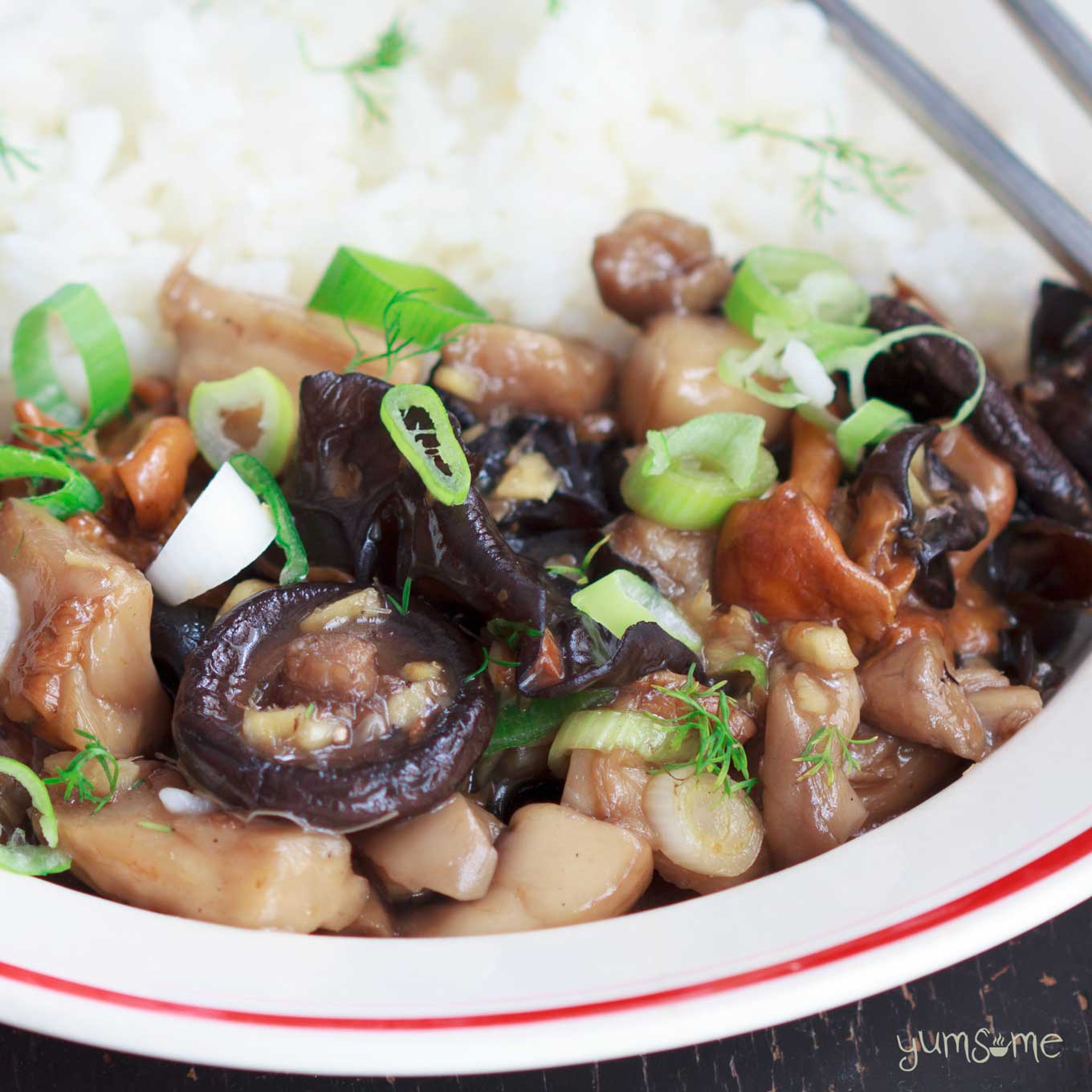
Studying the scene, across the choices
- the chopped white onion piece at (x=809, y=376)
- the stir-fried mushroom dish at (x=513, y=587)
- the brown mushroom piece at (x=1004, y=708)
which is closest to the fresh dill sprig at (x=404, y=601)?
the stir-fried mushroom dish at (x=513, y=587)

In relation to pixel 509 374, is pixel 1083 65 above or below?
above

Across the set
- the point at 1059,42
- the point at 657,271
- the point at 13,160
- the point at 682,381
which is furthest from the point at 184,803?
the point at 1059,42

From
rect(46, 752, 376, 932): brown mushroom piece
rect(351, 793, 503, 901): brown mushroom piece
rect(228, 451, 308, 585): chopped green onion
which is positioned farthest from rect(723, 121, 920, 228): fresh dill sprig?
rect(46, 752, 376, 932): brown mushroom piece

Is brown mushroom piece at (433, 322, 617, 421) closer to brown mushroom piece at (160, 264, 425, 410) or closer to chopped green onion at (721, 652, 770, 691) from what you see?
brown mushroom piece at (160, 264, 425, 410)

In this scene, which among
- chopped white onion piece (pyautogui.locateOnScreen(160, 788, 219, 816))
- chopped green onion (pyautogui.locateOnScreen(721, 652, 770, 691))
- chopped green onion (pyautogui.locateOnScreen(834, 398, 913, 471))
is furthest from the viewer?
chopped green onion (pyautogui.locateOnScreen(834, 398, 913, 471))

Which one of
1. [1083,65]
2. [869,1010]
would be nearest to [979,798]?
[869,1010]

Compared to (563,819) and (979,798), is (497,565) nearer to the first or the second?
(563,819)
